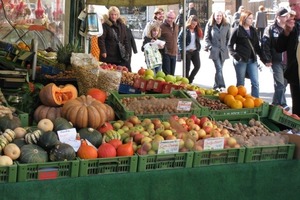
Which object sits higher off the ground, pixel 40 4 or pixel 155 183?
pixel 40 4

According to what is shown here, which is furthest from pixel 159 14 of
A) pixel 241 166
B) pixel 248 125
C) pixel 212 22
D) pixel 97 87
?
pixel 241 166

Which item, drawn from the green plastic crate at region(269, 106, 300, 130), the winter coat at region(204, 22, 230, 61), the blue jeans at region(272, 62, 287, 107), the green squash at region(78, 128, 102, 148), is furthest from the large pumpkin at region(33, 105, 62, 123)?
the winter coat at region(204, 22, 230, 61)

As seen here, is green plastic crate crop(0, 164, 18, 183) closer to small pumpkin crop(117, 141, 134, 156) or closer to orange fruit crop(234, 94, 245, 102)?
small pumpkin crop(117, 141, 134, 156)

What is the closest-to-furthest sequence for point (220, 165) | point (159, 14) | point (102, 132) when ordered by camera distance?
point (220, 165)
point (102, 132)
point (159, 14)

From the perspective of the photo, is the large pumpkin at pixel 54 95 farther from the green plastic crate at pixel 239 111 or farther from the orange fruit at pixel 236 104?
the orange fruit at pixel 236 104

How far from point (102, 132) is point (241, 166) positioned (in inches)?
38.6

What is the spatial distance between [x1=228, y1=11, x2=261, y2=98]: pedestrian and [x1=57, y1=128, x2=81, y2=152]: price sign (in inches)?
252

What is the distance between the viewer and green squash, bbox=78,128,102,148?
3764 millimetres

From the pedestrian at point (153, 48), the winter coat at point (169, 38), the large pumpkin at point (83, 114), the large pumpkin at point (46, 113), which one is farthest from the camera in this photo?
the winter coat at point (169, 38)

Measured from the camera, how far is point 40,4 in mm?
9758

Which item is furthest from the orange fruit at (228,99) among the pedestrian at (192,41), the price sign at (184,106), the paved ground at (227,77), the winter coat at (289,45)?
the pedestrian at (192,41)

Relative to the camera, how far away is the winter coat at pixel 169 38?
1101 centimetres

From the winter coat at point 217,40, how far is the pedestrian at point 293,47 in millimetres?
4050

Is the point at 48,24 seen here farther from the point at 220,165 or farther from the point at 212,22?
the point at 220,165
